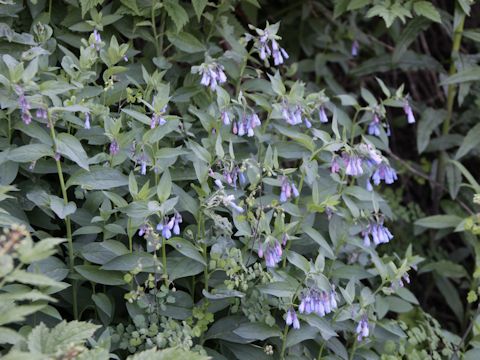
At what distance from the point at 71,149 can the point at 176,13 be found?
1.11 meters

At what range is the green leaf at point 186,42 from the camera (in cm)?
371

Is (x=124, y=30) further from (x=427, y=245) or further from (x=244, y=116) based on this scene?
(x=427, y=245)

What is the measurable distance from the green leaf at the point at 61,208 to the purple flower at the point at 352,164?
3.83 feet

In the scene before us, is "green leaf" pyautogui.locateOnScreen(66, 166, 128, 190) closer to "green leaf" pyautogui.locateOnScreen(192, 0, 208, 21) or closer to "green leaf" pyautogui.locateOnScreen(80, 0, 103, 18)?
"green leaf" pyautogui.locateOnScreen(80, 0, 103, 18)

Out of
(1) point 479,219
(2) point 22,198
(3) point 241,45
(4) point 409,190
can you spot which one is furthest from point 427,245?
(2) point 22,198

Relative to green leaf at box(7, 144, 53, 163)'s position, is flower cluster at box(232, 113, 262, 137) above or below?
below

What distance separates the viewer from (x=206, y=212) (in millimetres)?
2949

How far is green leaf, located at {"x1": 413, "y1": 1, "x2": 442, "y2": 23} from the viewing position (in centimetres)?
397

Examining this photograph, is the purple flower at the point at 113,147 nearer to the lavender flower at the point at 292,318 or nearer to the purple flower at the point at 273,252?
the purple flower at the point at 273,252

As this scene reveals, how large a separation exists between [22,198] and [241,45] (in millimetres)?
1350

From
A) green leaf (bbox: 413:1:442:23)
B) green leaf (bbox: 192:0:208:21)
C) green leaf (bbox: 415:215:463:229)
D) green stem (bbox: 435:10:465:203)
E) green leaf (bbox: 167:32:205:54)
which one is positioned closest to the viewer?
green leaf (bbox: 192:0:208:21)

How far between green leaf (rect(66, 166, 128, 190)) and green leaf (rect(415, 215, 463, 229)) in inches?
73.7

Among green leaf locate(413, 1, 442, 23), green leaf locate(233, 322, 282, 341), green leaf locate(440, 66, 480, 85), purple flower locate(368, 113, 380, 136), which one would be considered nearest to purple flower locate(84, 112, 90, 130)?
green leaf locate(233, 322, 282, 341)

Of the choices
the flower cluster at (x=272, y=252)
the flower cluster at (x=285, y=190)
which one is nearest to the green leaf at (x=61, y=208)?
the flower cluster at (x=272, y=252)
